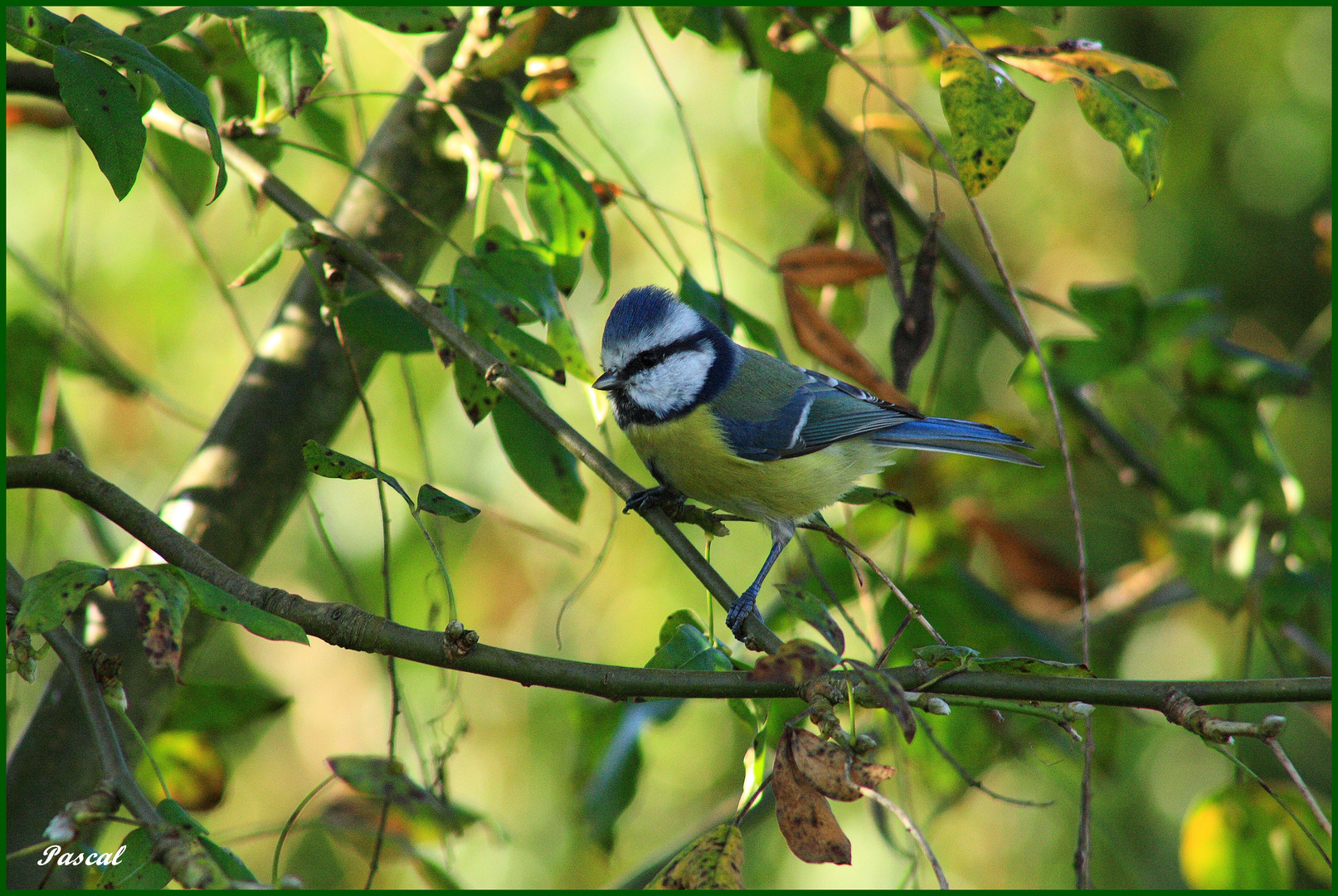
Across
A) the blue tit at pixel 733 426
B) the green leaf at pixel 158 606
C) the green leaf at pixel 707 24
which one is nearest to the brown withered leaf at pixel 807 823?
the green leaf at pixel 158 606

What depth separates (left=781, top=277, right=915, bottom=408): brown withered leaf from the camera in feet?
4.55

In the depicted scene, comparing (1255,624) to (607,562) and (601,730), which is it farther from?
(607,562)

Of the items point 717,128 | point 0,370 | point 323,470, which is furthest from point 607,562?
point 323,470

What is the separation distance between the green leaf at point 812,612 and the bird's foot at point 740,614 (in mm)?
48

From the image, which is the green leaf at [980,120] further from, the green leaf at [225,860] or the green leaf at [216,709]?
the green leaf at [216,709]

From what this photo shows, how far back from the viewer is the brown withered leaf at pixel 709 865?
75 centimetres

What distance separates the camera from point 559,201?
1.26m

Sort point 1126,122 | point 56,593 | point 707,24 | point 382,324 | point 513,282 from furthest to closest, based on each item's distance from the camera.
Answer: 1. point 707,24
2. point 382,324
3. point 513,282
4. point 1126,122
5. point 56,593

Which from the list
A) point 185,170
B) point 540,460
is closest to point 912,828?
point 540,460

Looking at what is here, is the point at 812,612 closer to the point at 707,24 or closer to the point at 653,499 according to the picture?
the point at 653,499

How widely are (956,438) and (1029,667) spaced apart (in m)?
0.97

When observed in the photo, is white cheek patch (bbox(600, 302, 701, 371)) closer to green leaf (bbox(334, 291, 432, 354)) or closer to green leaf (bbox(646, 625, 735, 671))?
green leaf (bbox(334, 291, 432, 354))

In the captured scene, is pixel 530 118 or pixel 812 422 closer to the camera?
pixel 530 118

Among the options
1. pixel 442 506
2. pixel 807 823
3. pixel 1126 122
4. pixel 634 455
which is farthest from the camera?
pixel 634 455
